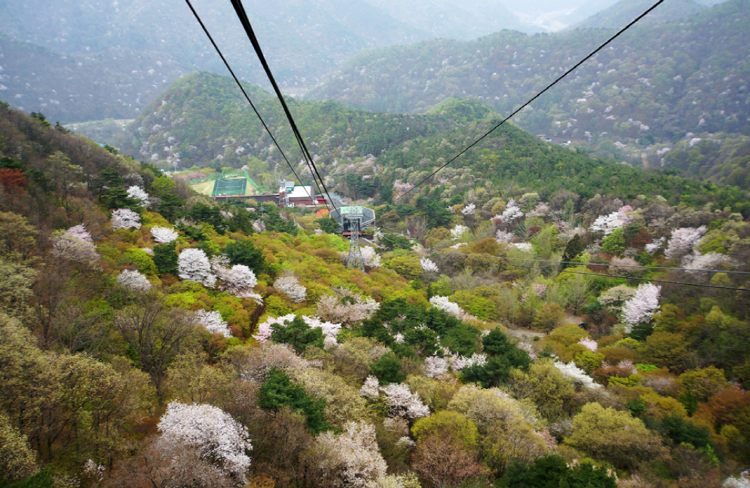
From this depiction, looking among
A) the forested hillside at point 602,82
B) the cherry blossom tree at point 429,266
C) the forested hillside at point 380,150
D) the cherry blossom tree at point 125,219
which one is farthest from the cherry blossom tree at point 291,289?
the forested hillside at point 602,82

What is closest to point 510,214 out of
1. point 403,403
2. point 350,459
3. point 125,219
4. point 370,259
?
point 370,259

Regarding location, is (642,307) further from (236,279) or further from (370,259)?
(236,279)

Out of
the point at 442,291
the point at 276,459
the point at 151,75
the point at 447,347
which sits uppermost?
the point at 151,75

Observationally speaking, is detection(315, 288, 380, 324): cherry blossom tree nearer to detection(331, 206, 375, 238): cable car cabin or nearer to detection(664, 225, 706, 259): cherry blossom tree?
detection(331, 206, 375, 238): cable car cabin

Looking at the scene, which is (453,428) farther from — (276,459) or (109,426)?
(109,426)

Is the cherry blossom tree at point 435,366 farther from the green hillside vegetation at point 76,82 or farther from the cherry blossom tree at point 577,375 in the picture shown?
the green hillside vegetation at point 76,82

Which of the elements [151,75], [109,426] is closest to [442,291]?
[109,426]

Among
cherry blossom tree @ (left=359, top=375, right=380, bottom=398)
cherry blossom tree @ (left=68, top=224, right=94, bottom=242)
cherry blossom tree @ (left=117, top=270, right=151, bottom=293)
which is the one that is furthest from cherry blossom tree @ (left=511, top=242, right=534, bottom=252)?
cherry blossom tree @ (left=68, top=224, right=94, bottom=242)
